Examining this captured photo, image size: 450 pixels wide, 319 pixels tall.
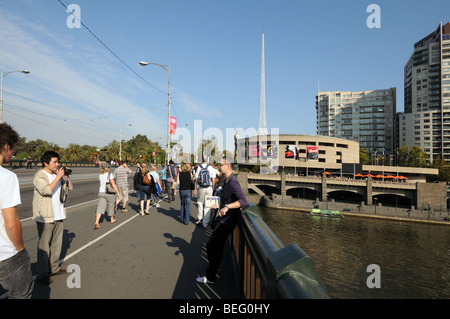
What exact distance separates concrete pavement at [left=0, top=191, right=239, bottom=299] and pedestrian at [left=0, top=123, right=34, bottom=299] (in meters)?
1.26

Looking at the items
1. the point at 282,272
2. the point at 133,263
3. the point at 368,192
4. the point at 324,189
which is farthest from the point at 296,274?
the point at 324,189

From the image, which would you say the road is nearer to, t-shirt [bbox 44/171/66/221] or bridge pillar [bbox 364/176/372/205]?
t-shirt [bbox 44/171/66/221]

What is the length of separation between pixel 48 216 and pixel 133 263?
1.56 metres

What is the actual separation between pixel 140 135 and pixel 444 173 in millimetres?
140826

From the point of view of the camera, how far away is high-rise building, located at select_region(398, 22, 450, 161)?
94625 mm

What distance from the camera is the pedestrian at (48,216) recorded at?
374cm

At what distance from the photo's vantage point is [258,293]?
2240 mm

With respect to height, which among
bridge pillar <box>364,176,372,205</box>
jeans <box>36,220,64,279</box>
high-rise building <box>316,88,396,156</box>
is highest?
high-rise building <box>316,88,396,156</box>

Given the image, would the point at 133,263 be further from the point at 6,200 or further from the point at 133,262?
the point at 6,200

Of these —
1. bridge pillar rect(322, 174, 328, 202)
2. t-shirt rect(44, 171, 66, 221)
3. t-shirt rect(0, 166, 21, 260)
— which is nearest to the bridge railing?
t-shirt rect(0, 166, 21, 260)

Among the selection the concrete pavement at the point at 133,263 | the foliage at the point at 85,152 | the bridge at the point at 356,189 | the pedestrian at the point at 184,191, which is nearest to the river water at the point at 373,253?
the bridge at the point at 356,189
